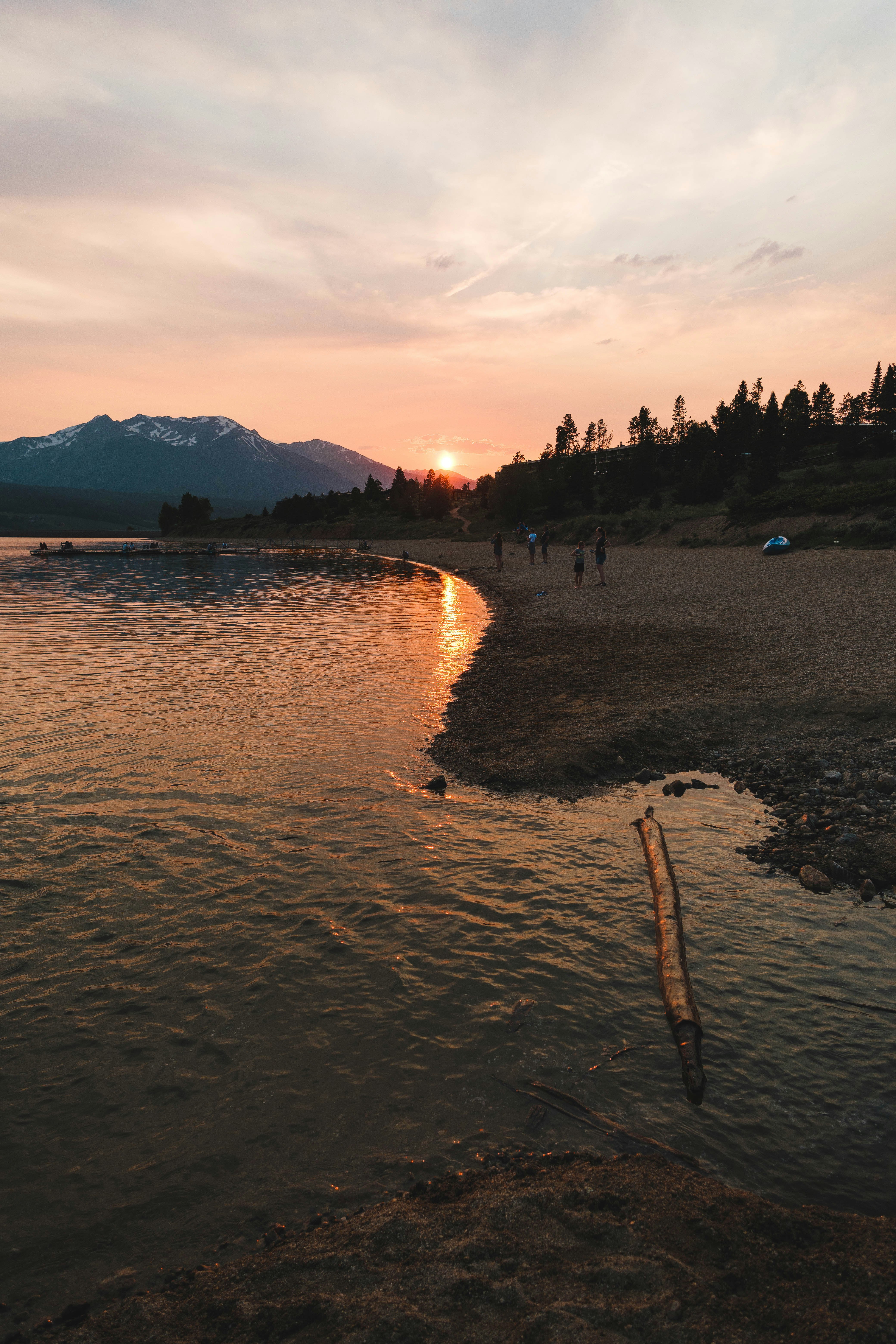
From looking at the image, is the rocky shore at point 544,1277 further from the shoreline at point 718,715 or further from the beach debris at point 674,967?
the shoreline at point 718,715

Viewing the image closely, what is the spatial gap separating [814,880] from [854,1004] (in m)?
2.31

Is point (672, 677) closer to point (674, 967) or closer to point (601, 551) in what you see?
point (674, 967)

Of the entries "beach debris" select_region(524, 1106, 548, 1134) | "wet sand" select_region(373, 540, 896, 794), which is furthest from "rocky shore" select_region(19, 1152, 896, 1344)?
"wet sand" select_region(373, 540, 896, 794)

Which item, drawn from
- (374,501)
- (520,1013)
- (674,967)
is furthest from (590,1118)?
(374,501)

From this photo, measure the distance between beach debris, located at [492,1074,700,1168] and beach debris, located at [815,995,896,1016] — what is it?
2708mm

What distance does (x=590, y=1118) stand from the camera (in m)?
5.36

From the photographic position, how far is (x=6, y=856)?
32.1ft

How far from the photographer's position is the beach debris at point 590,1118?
501 centimetres

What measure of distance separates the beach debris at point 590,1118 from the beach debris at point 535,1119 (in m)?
0.07

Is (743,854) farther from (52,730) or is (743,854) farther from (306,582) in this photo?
(306,582)

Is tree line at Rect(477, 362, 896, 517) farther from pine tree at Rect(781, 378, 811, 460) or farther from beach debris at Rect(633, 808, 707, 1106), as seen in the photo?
beach debris at Rect(633, 808, 707, 1106)

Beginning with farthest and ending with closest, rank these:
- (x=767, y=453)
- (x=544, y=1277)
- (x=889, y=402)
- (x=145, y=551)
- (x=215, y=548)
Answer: (x=215, y=548), (x=145, y=551), (x=889, y=402), (x=767, y=453), (x=544, y=1277)

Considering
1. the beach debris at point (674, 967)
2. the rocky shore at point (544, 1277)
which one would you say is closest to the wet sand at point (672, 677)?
the beach debris at point (674, 967)

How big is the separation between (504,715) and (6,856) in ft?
33.5
